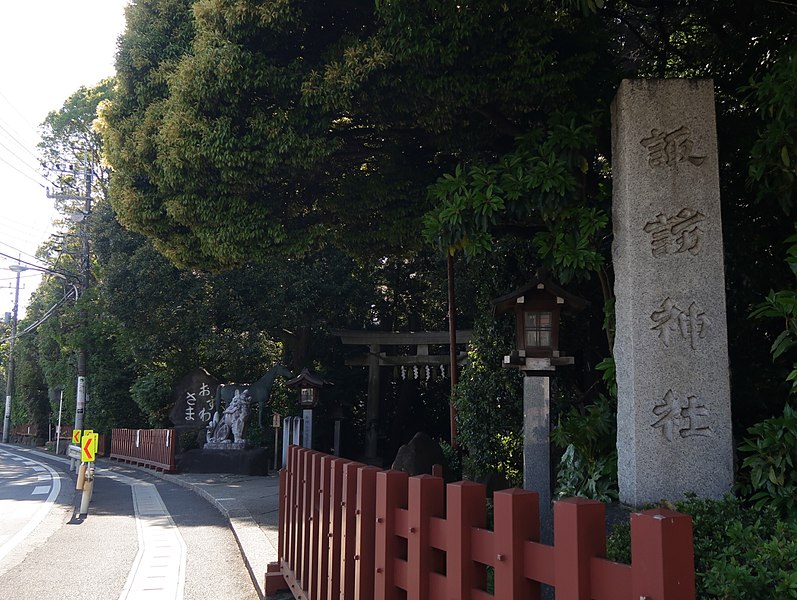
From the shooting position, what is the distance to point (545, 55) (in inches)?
264

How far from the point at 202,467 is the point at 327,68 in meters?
15.1

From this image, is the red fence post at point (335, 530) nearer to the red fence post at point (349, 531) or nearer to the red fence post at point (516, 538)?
the red fence post at point (349, 531)

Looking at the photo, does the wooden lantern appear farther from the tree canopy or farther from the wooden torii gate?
the wooden torii gate

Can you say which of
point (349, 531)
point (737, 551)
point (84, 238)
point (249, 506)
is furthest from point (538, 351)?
point (84, 238)

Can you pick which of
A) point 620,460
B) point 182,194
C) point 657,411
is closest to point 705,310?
point 657,411

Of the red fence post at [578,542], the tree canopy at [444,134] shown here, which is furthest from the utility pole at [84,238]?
the red fence post at [578,542]

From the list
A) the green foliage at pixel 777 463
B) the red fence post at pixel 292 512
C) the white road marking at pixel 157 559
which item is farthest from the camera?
the white road marking at pixel 157 559

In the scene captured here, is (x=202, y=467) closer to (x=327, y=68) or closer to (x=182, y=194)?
(x=182, y=194)

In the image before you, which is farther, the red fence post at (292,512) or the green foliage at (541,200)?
the green foliage at (541,200)

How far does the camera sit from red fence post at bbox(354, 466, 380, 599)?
3.55 m

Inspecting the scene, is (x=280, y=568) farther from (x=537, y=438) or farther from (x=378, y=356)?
(x=378, y=356)

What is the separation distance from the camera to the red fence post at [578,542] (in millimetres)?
2025

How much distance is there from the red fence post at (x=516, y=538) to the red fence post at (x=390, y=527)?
37.8 inches

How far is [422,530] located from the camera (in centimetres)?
294
